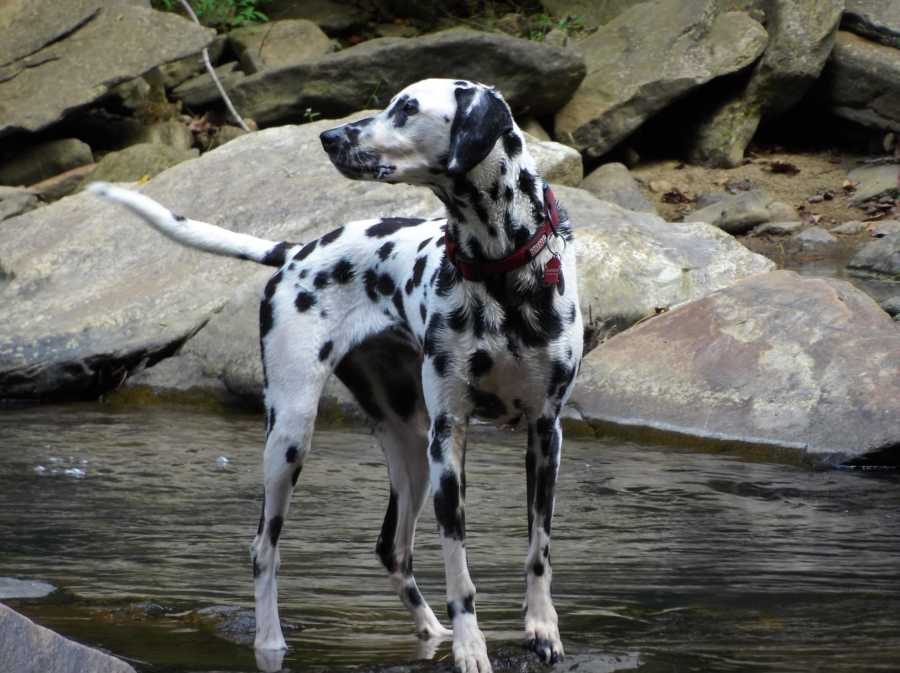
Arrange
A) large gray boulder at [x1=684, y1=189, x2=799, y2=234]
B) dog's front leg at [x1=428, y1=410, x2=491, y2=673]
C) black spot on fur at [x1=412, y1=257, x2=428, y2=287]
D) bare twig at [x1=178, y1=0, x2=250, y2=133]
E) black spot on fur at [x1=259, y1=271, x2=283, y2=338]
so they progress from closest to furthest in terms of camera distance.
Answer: dog's front leg at [x1=428, y1=410, x2=491, y2=673], black spot on fur at [x1=412, y1=257, x2=428, y2=287], black spot on fur at [x1=259, y1=271, x2=283, y2=338], large gray boulder at [x1=684, y1=189, x2=799, y2=234], bare twig at [x1=178, y1=0, x2=250, y2=133]

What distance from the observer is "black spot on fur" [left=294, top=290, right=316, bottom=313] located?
523 centimetres

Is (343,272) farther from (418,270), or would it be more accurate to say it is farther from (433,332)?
(433,332)

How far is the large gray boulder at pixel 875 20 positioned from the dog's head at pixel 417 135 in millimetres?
10701

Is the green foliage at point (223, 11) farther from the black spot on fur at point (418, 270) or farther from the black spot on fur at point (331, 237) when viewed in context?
the black spot on fur at point (418, 270)

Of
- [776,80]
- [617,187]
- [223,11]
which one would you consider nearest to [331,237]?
[617,187]

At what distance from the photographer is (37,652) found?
153 inches

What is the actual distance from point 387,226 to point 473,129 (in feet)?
3.20

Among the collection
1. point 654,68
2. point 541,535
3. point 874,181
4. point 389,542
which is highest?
point 541,535

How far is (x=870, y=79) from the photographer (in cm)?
1415

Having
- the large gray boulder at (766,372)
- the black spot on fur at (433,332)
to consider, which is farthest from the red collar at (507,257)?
the large gray boulder at (766,372)

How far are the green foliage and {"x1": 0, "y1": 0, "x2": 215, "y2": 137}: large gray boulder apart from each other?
1.49 metres

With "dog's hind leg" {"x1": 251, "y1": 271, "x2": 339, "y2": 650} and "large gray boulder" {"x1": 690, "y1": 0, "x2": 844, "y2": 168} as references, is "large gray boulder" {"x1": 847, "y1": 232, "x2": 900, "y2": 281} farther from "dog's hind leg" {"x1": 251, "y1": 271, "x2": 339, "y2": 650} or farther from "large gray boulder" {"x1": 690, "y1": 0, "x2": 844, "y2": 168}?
"dog's hind leg" {"x1": 251, "y1": 271, "x2": 339, "y2": 650}

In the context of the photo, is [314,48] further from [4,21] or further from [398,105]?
[398,105]

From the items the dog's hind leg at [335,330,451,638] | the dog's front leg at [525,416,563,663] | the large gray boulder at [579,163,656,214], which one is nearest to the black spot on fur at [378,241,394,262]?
the dog's hind leg at [335,330,451,638]
